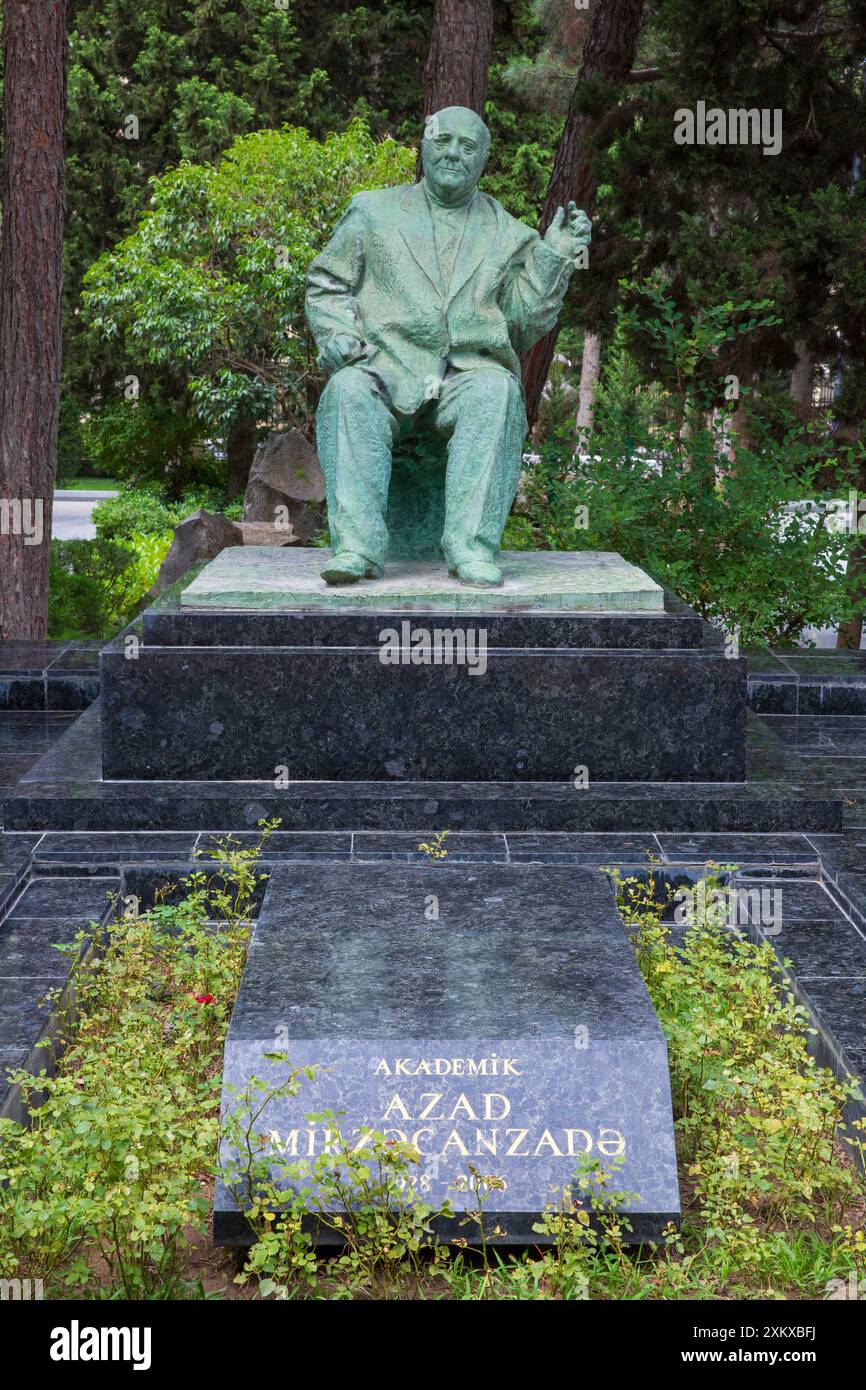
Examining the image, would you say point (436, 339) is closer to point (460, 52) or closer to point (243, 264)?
point (460, 52)

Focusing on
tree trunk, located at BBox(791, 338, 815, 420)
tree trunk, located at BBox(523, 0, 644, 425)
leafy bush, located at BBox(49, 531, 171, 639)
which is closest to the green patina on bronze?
tree trunk, located at BBox(523, 0, 644, 425)

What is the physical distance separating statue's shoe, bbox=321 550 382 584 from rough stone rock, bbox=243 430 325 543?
12288mm

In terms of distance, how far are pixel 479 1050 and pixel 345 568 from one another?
2.56 m

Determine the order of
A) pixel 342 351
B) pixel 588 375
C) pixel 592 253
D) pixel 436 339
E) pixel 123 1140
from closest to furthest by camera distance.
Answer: pixel 123 1140, pixel 342 351, pixel 436 339, pixel 592 253, pixel 588 375

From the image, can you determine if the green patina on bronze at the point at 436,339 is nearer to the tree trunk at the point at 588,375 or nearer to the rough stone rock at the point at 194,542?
the rough stone rock at the point at 194,542

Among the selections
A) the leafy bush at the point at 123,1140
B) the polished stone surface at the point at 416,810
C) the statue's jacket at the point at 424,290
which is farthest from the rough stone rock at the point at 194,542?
the leafy bush at the point at 123,1140

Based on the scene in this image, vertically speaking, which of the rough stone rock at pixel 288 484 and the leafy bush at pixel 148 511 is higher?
the rough stone rock at pixel 288 484

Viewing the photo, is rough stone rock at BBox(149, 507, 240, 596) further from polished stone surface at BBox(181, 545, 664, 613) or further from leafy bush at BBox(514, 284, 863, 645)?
polished stone surface at BBox(181, 545, 664, 613)

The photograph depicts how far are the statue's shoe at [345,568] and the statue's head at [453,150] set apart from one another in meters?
1.36

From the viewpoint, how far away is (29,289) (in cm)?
859

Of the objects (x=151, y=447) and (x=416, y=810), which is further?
(x=151, y=447)

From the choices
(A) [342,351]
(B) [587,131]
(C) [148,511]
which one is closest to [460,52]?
(B) [587,131]

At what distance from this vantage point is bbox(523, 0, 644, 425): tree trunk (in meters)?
10.1

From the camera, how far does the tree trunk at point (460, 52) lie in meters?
9.51
